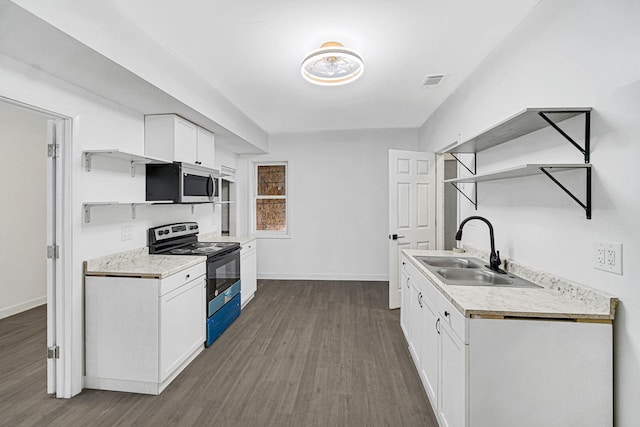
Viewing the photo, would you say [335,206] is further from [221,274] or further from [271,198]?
[221,274]

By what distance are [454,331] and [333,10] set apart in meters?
2.04

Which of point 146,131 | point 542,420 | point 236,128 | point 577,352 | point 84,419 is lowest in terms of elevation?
point 84,419

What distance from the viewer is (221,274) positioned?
10.1ft

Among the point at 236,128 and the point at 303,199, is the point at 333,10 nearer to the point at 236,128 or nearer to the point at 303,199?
the point at 236,128

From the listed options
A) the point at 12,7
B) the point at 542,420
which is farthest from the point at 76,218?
the point at 542,420

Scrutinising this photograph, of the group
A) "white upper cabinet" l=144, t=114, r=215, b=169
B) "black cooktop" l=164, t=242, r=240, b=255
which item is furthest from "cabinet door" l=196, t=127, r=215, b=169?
"black cooktop" l=164, t=242, r=240, b=255

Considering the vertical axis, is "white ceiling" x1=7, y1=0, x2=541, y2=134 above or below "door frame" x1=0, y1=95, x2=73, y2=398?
above

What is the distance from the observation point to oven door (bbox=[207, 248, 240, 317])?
9.26ft

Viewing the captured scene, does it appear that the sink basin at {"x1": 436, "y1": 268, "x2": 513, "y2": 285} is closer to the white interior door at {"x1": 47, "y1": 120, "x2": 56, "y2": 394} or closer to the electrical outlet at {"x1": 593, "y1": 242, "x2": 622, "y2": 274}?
the electrical outlet at {"x1": 593, "y1": 242, "x2": 622, "y2": 274}

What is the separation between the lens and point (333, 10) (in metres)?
1.87

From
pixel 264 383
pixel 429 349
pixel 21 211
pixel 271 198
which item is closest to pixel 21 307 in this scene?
pixel 21 211

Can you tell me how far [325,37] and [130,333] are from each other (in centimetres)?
265

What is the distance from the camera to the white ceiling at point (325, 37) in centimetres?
184

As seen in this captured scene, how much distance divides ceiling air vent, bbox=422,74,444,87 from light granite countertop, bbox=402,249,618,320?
6.62ft
